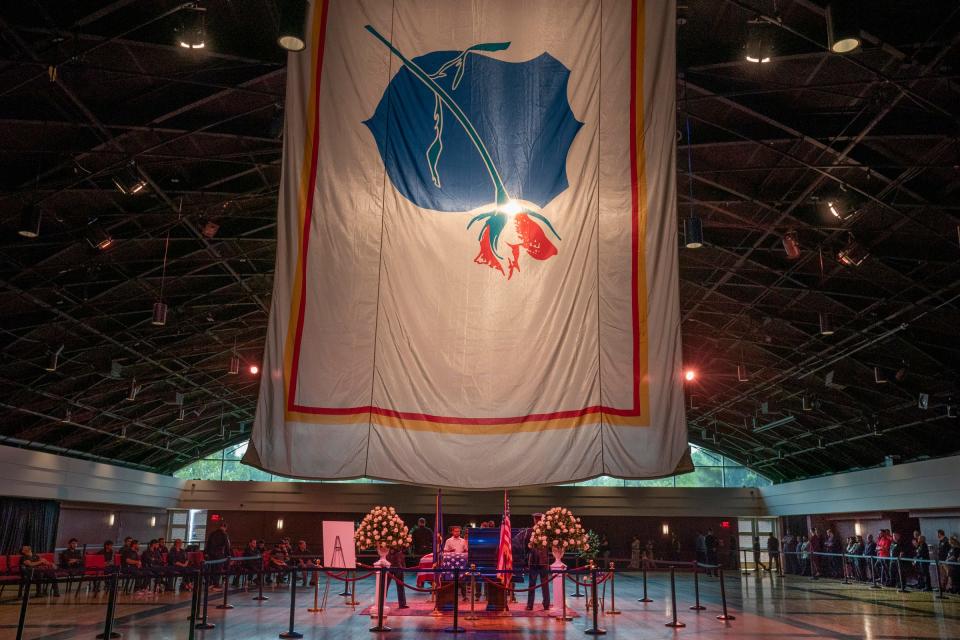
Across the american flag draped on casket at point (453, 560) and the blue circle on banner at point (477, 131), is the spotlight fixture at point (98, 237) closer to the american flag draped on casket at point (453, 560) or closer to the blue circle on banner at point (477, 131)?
the american flag draped on casket at point (453, 560)

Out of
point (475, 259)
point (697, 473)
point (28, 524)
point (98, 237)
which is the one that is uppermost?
point (98, 237)

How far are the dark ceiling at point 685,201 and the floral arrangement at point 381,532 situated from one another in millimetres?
6629

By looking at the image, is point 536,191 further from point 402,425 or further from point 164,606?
point 164,606

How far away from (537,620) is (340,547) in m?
3.56

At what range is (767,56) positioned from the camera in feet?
31.7

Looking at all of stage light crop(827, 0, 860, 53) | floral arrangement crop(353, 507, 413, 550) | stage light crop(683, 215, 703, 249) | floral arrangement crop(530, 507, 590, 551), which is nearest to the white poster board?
floral arrangement crop(353, 507, 413, 550)

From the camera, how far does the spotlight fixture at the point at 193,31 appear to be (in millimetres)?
9469

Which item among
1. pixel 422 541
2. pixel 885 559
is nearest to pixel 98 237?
pixel 422 541

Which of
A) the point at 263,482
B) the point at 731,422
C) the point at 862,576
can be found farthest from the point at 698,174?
the point at 263,482

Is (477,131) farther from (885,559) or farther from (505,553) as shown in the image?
(885,559)

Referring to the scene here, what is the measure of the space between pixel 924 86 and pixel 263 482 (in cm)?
3300

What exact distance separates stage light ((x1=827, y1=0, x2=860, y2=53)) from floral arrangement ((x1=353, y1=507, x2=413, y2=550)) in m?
9.37

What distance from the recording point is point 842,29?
754cm

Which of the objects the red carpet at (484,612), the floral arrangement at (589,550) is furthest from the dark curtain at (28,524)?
the floral arrangement at (589,550)
